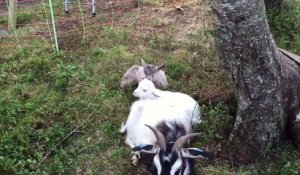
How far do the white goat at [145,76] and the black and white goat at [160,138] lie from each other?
1.51 feet

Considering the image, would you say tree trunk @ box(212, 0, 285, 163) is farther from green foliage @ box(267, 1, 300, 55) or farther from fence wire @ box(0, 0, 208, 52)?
fence wire @ box(0, 0, 208, 52)

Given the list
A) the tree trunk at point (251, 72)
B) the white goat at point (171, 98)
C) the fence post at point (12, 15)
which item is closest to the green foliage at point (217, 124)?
the white goat at point (171, 98)

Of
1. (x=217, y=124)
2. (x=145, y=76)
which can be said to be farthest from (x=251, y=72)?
(x=145, y=76)

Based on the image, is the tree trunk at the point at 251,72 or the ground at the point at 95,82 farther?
the ground at the point at 95,82

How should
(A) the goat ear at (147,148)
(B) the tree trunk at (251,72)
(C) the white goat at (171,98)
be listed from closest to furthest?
1. (B) the tree trunk at (251,72)
2. (A) the goat ear at (147,148)
3. (C) the white goat at (171,98)

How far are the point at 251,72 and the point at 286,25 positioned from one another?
2918mm

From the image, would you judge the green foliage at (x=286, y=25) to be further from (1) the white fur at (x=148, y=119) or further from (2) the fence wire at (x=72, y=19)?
(1) the white fur at (x=148, y=119)

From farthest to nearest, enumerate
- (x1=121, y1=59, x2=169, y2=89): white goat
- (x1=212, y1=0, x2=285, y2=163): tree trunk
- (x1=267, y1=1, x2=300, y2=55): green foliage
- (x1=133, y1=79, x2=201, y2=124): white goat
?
(x1=267, y1=1, x2=300, y2=55): green foliage, (x1=121, y1=59, x2=169, y2=89): white goat, (x1=133, y1=79, x2=201, y2=124): white goat, (x1=212, y1=0, x2=285, y2=163): tree trunk

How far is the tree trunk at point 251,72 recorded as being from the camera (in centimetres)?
443

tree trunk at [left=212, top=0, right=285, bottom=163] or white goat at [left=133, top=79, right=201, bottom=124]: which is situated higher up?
A: tree trunk at [left=212, top=0, right=285, bottom=163]

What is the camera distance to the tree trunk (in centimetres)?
443

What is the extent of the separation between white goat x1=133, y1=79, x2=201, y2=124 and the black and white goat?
0.22 ft

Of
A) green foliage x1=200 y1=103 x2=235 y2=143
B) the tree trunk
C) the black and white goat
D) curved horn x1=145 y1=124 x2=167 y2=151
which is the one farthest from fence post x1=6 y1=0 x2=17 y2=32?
the tree trunk

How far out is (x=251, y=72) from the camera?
4.56 metres
